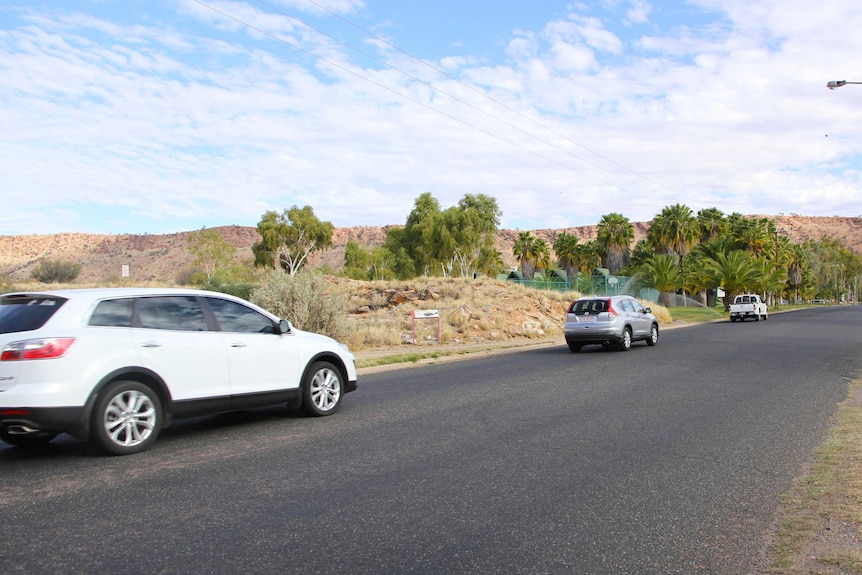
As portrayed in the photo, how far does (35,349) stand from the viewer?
22.5 ft

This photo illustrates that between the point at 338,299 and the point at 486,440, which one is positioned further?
the point at 338,299

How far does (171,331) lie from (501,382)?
Result: 7.09 meters

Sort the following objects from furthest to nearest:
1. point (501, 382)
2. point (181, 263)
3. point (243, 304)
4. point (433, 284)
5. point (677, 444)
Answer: point (181, 263), point (433, 284), point (501, 382), point (243, 304), point (677, 444)

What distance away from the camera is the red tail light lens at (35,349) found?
6.82 m

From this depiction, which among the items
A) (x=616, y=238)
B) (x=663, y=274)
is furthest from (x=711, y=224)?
(x=663, y=274)

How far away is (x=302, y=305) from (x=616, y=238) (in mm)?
60231

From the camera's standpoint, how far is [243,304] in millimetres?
9078

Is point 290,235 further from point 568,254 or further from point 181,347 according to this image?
point 181,347

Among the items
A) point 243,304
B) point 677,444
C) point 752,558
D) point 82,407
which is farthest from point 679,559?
point 243,304

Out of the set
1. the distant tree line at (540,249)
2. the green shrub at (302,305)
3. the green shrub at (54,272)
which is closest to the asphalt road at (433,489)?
the green shrub at (302,305)

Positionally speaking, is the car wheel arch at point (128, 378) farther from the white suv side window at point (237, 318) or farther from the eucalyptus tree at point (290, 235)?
the eucalyptus tree at point (290, 235)

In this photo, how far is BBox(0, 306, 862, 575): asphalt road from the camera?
452 centimetres

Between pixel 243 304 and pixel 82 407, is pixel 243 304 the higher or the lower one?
the higher one

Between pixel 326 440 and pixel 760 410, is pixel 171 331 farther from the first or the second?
pixel 760 410
